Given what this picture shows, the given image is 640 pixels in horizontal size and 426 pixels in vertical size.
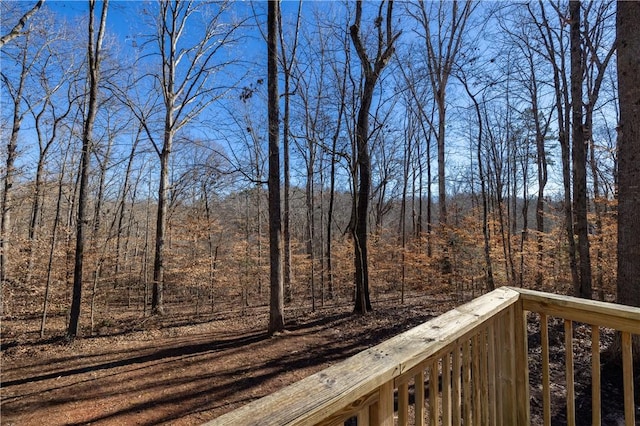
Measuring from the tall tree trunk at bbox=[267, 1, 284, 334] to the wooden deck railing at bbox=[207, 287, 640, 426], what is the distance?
4767 millimetres

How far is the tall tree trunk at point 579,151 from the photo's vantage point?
5.12 m

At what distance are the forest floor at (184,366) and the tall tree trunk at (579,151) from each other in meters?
1.29

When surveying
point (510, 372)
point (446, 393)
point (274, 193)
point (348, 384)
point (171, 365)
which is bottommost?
point (171, 365)

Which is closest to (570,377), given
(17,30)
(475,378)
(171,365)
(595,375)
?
(595,375)

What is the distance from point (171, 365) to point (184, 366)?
250mm

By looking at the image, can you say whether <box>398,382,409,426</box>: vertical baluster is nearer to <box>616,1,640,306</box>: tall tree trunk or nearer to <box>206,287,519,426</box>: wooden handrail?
<box>206,287,519,426</box>: wooden handrail

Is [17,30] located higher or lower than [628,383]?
higher

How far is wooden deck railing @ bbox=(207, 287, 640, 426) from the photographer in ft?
2.37

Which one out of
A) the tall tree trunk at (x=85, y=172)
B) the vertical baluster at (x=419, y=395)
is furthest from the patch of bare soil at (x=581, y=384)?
the tall tree trunk at (x=85, y=172)

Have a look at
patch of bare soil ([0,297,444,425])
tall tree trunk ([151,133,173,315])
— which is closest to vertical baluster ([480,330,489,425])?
patch of bare soil ([0,297,444,425])

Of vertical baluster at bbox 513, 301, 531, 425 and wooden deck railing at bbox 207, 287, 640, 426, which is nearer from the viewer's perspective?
wooden deck railing at bbox 207, 287, 640, 426

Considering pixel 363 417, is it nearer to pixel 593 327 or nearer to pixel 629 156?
pixel 593 327

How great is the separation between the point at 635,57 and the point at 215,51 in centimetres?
950

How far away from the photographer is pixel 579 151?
17.9 feet
